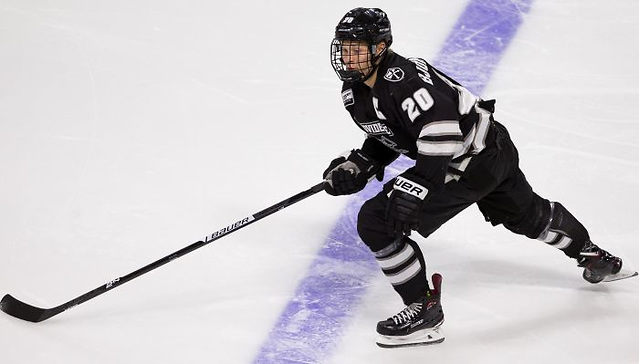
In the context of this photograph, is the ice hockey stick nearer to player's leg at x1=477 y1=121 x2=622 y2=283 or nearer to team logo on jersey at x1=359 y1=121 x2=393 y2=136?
team logo on jersey at x1=359 y1=121 x2=393 y2=136

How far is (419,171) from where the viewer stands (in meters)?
3.23

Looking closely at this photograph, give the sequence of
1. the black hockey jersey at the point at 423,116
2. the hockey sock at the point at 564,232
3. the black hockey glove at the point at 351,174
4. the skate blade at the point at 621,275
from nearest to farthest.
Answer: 1. the black hockey jersey at the point at 423,116
2. the black hockey glove at the point at 351,174
3. the hockey sock at the point at 564,232
4. the skate blade at the point at 621,275

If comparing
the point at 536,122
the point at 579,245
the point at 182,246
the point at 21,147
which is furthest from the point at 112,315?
the point at 536,122

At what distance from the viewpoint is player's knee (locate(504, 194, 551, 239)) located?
371 centimetres

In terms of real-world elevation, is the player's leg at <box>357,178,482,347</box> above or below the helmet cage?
below

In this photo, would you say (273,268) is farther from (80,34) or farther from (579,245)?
(80,34)

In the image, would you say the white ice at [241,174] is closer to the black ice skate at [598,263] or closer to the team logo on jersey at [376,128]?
the black ice skate at [598,263]

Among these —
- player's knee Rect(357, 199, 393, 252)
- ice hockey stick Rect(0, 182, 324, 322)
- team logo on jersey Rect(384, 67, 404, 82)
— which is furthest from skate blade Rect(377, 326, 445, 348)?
team logo on jersey Rect(384, 67, 404, 82)

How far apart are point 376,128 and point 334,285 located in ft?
2.44

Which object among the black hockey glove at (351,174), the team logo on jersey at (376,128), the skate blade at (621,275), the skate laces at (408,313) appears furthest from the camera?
the skate blade at (621,275)

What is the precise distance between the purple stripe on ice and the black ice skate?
31.4 inches

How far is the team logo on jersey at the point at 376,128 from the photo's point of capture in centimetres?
339

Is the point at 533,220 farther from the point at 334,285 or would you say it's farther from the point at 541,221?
the point at 334,285

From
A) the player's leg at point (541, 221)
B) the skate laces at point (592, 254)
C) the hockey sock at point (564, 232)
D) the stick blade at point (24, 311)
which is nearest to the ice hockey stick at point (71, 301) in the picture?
the stick blade at point (24, 311)
